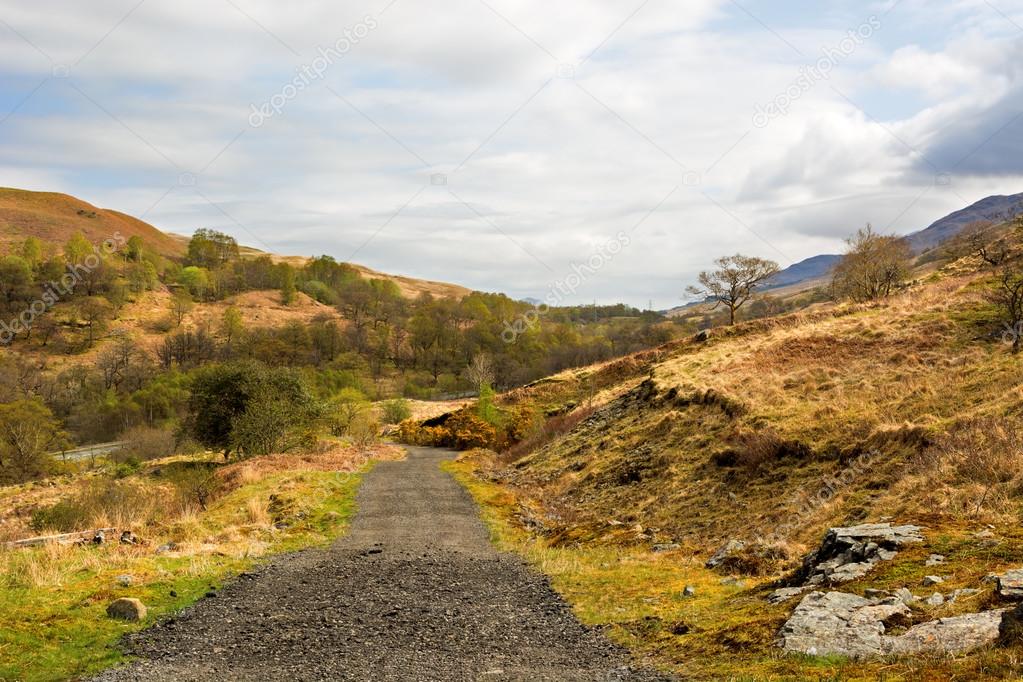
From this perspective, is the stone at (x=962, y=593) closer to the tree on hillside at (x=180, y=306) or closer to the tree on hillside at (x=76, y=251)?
the tree on hillside at (x=180, y=306)

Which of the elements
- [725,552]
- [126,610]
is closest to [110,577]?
[126,610]

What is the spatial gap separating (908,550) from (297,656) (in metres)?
9.48

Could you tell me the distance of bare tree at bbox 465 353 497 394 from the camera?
93000 millimetres

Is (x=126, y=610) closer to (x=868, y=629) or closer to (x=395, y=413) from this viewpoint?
(x=868, y=629)

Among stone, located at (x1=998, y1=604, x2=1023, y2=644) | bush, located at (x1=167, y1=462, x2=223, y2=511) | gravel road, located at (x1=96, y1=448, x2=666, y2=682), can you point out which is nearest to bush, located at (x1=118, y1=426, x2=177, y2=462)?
bush, located at (x1=167, y1=462, x2=223, y2=511)

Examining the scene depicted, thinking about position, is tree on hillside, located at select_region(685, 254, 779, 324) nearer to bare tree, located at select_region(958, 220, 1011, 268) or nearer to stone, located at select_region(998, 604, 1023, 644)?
bare tree, located at select_region(958, 220, 1011, 268)

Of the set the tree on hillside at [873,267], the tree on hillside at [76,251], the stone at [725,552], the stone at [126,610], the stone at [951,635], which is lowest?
the stone at [725,552]

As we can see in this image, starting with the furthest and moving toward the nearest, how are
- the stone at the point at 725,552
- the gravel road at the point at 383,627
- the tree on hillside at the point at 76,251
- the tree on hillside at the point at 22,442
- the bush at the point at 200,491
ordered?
the tree on hillside at the point at 76,251 → the tree on hillside at the point at 22,442 → the bush at the point at 200,491 → the stone at the point at 725,552 → the gravel road at the point at 383,627

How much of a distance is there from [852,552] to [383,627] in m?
7.81

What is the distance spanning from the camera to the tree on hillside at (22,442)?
52219mm

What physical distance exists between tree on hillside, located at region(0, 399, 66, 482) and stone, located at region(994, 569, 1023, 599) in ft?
205

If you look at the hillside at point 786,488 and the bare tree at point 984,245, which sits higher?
the bare tree at point 984,245

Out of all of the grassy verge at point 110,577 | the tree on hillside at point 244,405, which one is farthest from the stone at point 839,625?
the tree on hillside at point 244,405

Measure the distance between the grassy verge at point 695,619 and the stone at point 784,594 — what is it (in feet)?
0.63
